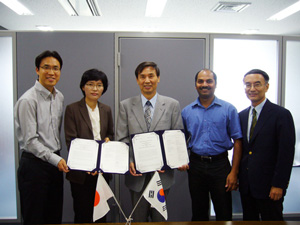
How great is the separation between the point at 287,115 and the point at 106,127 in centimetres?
147

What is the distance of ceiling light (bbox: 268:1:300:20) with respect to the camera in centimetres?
432

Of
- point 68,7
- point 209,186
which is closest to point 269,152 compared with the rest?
point 209,186

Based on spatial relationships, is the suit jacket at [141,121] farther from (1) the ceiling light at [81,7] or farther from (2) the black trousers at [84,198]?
(1) the ceiling light at [81,7]

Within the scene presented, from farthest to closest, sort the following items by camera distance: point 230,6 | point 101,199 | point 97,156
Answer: point 230,6
point 97,156
point 101,199

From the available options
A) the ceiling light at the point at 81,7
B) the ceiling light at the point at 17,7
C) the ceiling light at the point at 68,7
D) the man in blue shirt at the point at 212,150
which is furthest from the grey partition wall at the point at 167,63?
the ceiling light at the point at 17,7

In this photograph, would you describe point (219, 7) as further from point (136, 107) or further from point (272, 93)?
point (136, 107)

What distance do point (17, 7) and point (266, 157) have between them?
5.42m

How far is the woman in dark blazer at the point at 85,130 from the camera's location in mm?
1635

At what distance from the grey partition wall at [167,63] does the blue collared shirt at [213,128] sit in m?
0.52

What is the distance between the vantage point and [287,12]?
4711 mm

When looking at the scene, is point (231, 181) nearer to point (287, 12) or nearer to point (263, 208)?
point (263, 208)

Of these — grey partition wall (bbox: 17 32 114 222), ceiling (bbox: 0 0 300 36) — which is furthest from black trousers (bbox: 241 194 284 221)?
ceiling (bbox: 0 0 300 36)

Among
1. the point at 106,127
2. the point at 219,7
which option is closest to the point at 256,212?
the point at 106,127

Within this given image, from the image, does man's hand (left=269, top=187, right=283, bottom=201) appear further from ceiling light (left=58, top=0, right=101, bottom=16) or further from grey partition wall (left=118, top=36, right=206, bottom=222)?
ceiling light (left=58, top=0, right=101, bottom=16)
